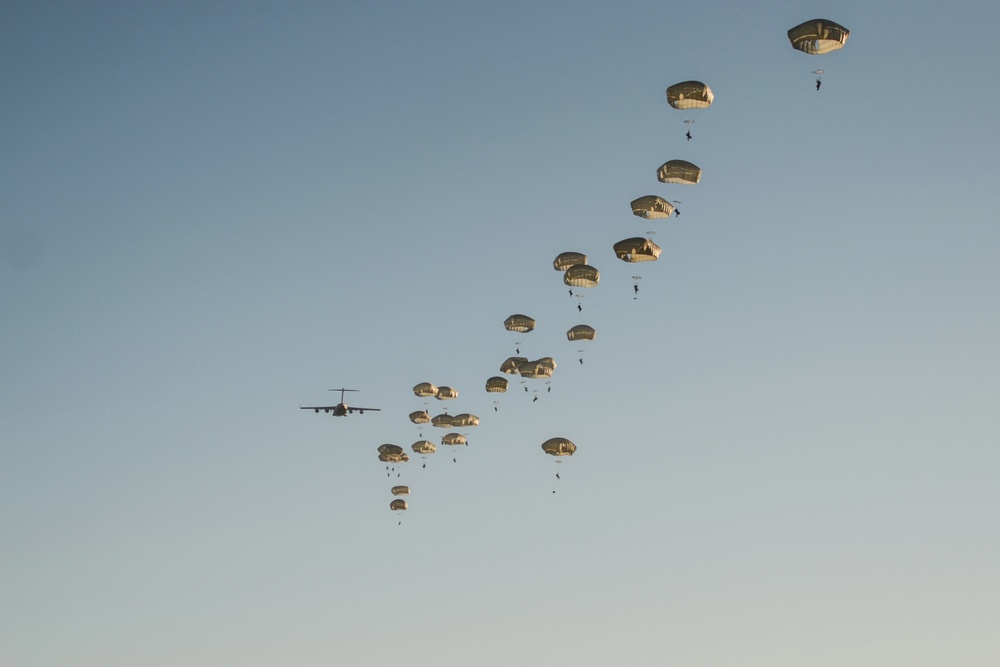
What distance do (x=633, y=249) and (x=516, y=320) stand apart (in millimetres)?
18036

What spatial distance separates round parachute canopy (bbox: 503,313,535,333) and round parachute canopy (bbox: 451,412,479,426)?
16702mm

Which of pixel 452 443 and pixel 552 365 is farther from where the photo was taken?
pixel 452 443

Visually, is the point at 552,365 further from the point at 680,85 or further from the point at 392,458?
the point at 680,85

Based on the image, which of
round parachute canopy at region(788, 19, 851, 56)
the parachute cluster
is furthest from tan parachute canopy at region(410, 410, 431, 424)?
round parachute canopy at region(788, 19, 851, 56)

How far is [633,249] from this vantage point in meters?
128

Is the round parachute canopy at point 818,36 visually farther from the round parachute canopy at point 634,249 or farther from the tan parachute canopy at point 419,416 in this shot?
the tan parachute canopy at point 419,416

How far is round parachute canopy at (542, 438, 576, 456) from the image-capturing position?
144m

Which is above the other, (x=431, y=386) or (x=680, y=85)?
(x=680, y=85)

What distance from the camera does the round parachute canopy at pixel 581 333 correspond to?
139m

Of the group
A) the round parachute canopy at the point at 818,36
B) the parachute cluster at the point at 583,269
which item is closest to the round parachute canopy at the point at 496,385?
the parachute cluster at the point at 583,269

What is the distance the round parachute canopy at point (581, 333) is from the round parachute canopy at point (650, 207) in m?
17.3

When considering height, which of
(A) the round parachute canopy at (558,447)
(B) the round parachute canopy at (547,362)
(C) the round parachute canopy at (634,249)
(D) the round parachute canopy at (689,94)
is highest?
(D) the round parachute canopy at (689,94)

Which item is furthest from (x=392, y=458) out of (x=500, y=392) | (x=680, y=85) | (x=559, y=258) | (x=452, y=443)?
(x=680, y=85)

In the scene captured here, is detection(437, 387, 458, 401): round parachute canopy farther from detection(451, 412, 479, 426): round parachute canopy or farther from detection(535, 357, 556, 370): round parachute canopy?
detection(535, 357, 556, 370): round parachute canopy
